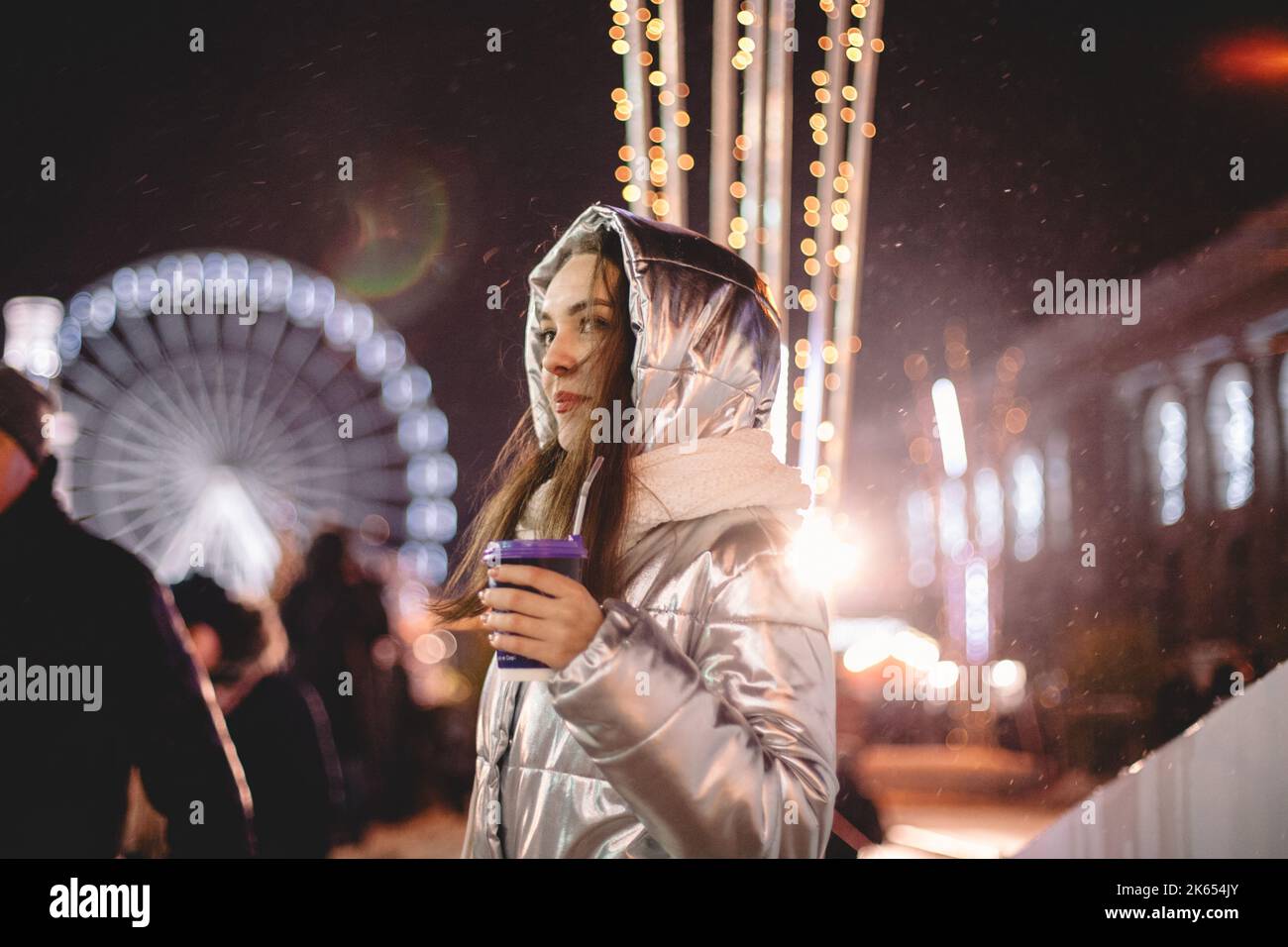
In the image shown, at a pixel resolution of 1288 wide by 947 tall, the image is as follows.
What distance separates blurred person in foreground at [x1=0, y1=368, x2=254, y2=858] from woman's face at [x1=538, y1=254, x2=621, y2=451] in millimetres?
1145

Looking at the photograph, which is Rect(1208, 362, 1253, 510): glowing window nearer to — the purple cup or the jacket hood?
the jacket hood

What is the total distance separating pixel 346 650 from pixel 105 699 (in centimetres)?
137

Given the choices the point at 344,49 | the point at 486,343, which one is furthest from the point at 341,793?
the point at 344,49

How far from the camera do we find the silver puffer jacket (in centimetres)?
152

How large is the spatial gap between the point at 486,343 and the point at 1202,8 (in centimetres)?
251

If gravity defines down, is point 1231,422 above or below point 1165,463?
below

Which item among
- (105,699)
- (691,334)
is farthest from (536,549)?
(105,699)

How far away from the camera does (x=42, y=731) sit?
2732 mm

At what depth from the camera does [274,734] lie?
131 inches
